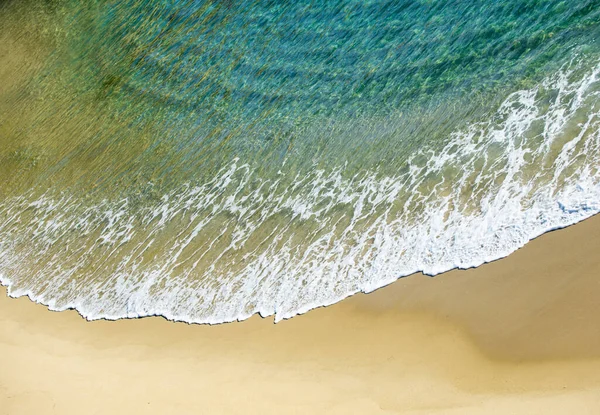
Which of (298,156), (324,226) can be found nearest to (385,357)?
(324,226)

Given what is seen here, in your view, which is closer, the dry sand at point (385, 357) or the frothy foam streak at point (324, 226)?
the dry sand at point (385, 357)

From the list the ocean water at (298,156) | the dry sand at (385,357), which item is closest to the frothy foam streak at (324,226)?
the ocean water at (298,156)

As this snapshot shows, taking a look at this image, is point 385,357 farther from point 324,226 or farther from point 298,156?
point 298,156

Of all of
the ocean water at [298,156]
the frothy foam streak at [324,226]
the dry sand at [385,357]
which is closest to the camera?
the dry sand at [385,357]

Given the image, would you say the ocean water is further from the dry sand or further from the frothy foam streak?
the dry sand

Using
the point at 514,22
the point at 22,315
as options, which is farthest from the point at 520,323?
the point at 22,315

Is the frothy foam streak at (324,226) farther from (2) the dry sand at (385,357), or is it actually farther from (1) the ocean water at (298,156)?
(2) the dry sand at (385,357)

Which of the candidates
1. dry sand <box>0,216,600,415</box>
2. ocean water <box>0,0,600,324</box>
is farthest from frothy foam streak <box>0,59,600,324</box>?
dry sand <box>0,216,600,415</box>
